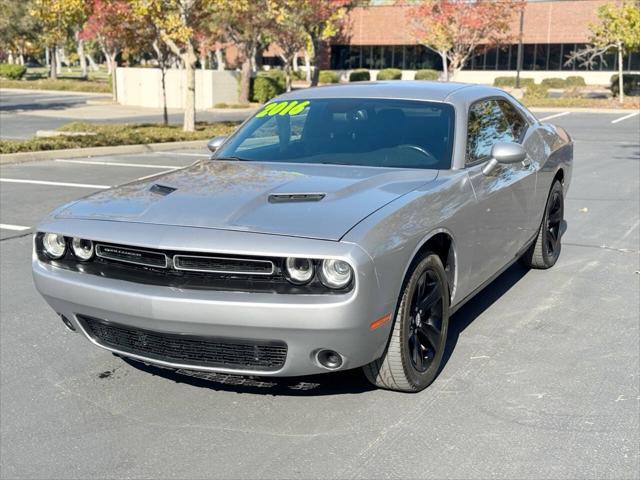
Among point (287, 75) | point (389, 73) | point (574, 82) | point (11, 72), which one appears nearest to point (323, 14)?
point (287, 75)

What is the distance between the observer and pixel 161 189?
4.32m

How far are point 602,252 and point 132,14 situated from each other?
14.9m

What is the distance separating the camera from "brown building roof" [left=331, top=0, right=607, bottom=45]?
5244 centimetres

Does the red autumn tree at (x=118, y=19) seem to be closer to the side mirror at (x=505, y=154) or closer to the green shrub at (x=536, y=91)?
the side mirror at (x=505, y=154)

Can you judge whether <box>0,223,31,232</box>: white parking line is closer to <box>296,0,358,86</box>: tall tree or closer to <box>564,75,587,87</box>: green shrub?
<box>296,0,358,86</box>: tall tree

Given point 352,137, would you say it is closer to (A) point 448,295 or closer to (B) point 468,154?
(B) point 468,154

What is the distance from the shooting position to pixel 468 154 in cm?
490

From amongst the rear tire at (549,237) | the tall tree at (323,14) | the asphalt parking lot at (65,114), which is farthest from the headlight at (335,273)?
the tall tree at (323,14)

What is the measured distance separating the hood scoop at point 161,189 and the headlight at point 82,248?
1.56ft

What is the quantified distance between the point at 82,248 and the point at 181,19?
16.0m

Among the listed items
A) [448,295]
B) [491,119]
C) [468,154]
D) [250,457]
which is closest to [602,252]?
[491,119]

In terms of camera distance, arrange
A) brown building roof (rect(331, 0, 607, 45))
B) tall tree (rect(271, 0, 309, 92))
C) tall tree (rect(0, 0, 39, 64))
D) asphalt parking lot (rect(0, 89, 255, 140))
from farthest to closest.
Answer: brown building roof (rect(331, 0, 607, 45))
tall tree (rect(271, 0, 309, 92))
tall tree (rect(0, 0, 39, 64))
asphalt parking lot (rect(0, 89, 255, 140))

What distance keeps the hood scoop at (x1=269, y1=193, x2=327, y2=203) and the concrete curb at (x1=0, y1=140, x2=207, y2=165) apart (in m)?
11.3

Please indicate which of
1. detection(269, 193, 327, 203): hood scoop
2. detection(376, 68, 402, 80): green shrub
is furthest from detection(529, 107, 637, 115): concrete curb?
detection(269, 193, 327, 203): hood scoop
